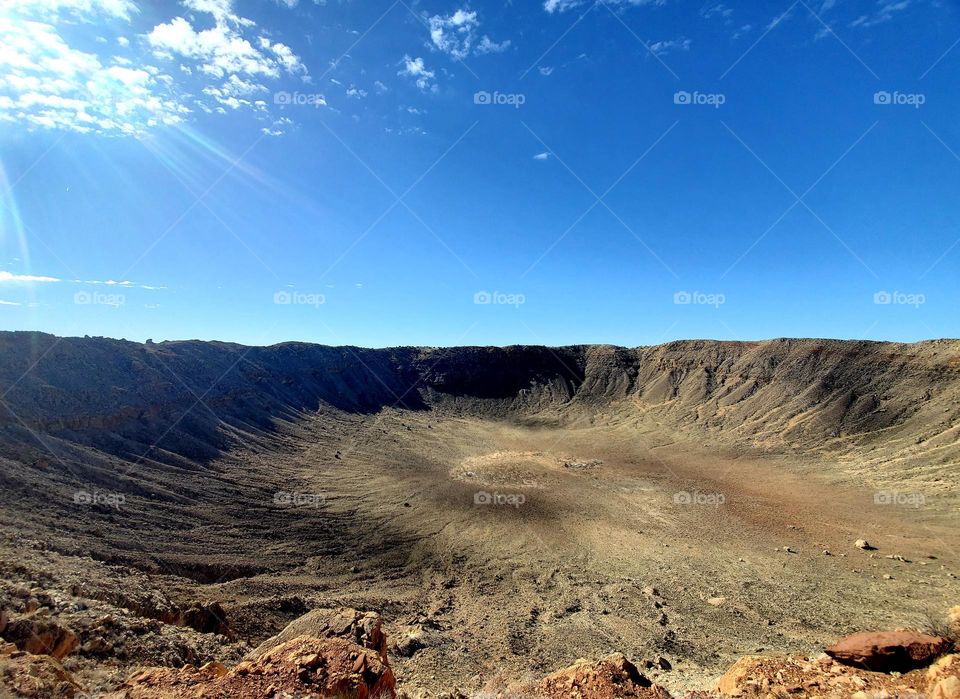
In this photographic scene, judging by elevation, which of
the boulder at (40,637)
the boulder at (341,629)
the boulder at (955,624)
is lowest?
the boulder at (40,637)

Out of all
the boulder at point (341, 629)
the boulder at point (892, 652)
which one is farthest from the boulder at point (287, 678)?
the boulder at point (892, 652)

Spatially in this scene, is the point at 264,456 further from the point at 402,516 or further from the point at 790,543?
the point at 790,543

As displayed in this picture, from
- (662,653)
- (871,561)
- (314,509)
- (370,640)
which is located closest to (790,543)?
(871,561)

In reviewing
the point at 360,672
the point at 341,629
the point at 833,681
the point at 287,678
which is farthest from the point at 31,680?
Answer: the point at 833,681

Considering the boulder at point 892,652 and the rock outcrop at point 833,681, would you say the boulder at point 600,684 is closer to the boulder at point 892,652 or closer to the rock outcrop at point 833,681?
the rock outcrop at point 833,681

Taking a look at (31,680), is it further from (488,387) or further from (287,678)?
(488,387)

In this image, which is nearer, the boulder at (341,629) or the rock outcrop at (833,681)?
the rock outcrop at (833,681)
